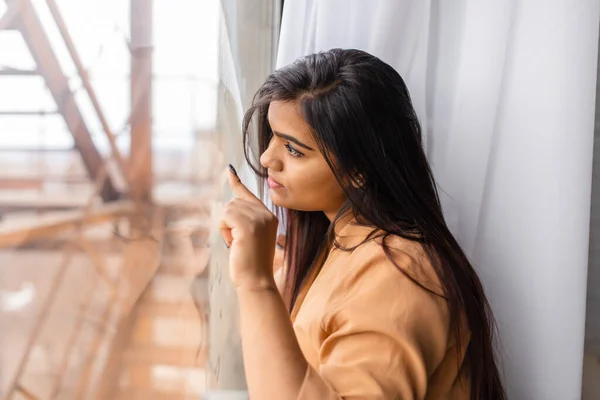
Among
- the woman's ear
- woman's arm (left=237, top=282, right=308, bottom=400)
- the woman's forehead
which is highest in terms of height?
the woman's forehead

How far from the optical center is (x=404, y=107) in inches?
36.2

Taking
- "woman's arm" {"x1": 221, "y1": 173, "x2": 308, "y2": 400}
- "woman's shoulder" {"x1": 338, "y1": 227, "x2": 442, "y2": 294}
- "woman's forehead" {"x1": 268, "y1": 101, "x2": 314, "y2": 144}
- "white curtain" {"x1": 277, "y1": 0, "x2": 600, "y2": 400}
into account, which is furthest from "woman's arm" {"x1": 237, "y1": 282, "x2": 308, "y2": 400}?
"white curtain" {"x1": 277, "y1": 0, "x2": 600, "y2": 400}

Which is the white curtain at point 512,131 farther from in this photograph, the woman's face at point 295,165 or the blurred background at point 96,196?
the blurred background at point 96,196

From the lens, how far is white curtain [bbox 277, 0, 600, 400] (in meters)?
1.01

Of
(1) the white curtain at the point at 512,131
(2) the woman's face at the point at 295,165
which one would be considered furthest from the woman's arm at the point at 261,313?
(1) the white curtain at the point at 512,131

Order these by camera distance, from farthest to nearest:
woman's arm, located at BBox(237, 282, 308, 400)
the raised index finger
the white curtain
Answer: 1. the white curtain
2. the raised index finger
3. woman's arm, located at BBox(237, 282, 308, 400)

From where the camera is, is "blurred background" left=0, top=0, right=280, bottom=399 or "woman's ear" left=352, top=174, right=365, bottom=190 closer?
"blurred background" left=0, top=0, right=280, bottom=399

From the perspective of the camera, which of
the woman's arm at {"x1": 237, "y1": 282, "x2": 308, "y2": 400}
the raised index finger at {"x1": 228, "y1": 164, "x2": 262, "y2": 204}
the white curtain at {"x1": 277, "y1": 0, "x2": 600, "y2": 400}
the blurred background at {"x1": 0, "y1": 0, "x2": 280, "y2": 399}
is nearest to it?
the blurred background at {"x1": 0, "y1": 0, "x2": 280, "y2": 399}

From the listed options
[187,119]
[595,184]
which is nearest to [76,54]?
[187,119]

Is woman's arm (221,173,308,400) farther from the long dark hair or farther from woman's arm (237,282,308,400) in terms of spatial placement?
the long dark hair

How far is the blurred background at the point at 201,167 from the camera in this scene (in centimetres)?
43

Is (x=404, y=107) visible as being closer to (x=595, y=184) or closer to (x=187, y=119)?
(x=187, y=119)

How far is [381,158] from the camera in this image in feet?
2.86

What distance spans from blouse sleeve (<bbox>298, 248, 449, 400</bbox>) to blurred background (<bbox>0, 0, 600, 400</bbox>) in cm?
19
